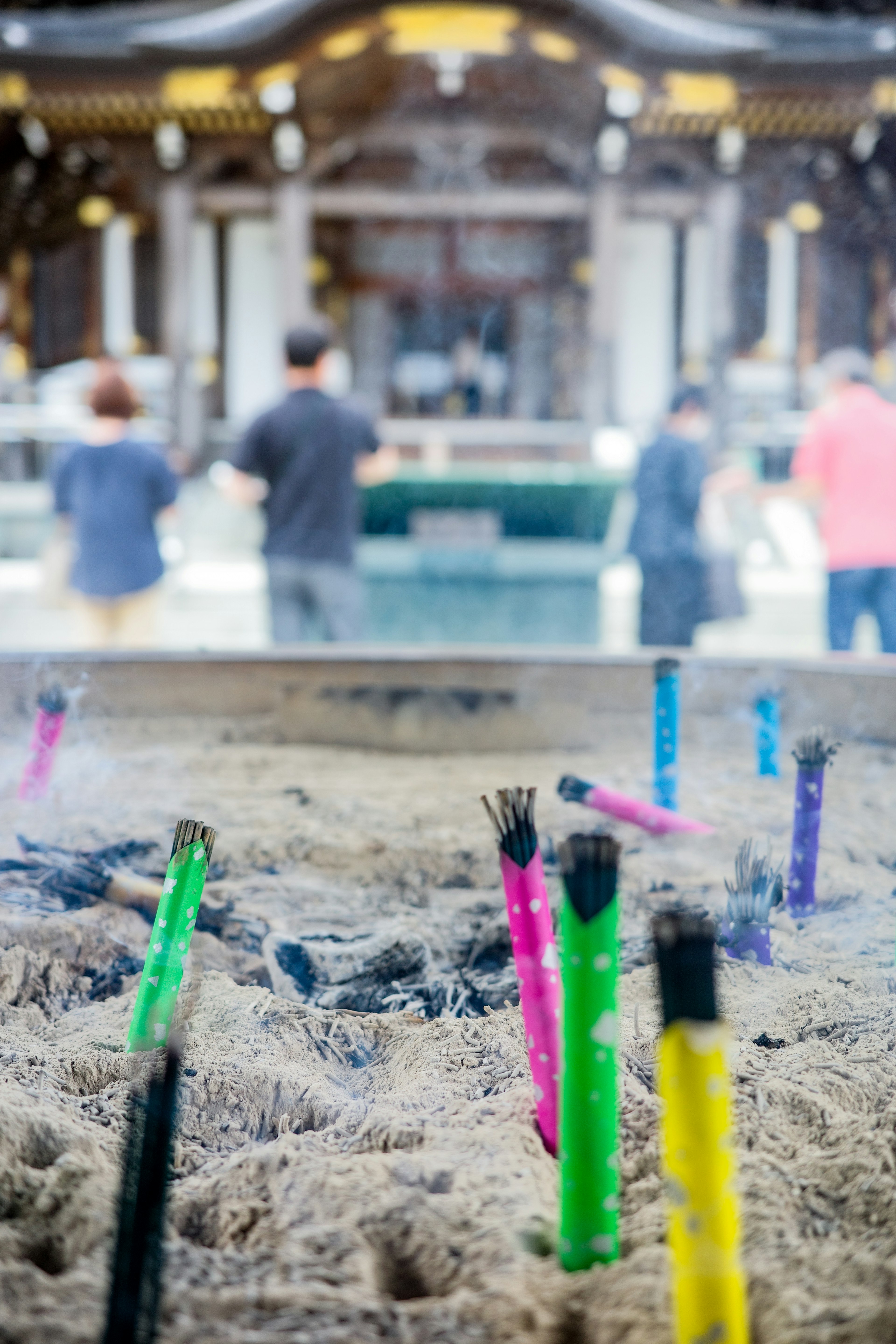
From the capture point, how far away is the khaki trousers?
3926 millimetres

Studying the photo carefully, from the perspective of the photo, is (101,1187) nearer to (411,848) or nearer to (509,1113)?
(509,1113)

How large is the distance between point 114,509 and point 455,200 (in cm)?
673

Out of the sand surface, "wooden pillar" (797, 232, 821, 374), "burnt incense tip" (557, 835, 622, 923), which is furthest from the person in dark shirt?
"wooden pillar" (797, 232, 821, 374)

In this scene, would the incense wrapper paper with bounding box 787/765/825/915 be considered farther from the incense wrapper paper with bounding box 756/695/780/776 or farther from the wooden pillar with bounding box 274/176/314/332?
the wooden pillar with bounding box 274/176/314/332

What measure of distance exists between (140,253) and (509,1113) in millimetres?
11305

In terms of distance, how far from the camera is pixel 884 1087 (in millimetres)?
1162

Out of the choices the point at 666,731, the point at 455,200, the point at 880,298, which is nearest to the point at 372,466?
the point at 666,731

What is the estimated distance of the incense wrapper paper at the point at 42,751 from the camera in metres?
2.15

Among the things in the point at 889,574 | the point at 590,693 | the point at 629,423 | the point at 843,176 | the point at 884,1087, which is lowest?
the point at 884,1087

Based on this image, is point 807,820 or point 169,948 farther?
point 807,820

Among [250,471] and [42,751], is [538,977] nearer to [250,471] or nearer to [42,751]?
[42,751]

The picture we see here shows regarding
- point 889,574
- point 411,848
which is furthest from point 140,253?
point 411,848

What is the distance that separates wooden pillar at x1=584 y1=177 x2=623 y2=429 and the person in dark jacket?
Answer: 4802 mm

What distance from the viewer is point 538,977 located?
1042 mm
